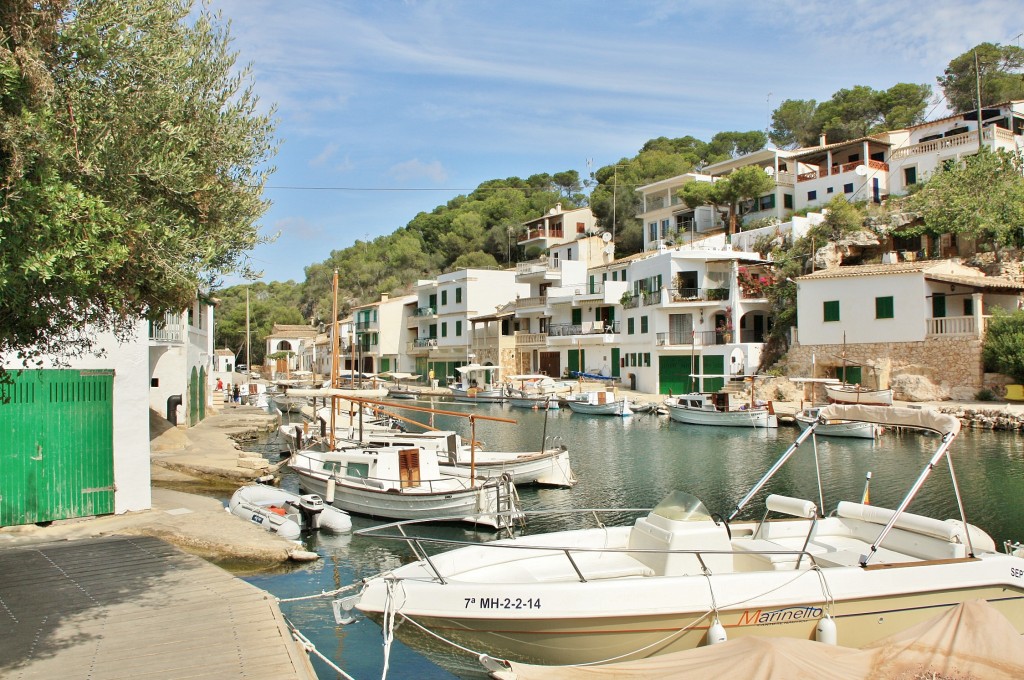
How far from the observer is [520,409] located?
48.4 meters

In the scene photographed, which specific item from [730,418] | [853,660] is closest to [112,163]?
[853,660]

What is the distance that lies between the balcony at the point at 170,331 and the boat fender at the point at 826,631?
2098cm

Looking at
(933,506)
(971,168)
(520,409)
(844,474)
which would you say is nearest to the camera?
(933,506)

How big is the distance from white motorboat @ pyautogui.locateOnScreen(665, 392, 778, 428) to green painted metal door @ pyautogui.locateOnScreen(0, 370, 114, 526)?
3025cm

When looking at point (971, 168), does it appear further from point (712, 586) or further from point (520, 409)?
point (712, 586)

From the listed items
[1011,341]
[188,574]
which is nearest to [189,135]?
[188,574]

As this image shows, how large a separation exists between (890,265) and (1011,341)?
7.66m

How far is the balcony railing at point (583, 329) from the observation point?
53566 mm

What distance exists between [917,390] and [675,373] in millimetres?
15243

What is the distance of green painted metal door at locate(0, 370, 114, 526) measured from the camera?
11.6m

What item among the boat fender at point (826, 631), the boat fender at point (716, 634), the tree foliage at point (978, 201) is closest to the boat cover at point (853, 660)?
the boat fender at point (826, 631)

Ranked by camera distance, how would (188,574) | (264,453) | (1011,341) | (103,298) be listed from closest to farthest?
(103,298)
(188,574)
(264,453)
(1011,341)

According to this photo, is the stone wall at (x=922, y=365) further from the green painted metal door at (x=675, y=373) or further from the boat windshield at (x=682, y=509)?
the boat windshield at (x=682, y=509)

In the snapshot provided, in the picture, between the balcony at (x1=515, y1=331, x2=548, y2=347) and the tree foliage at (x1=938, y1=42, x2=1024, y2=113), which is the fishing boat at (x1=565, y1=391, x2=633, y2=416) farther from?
the tree foliage at (x1=938, y1=42, x2=1024, y2=113)
